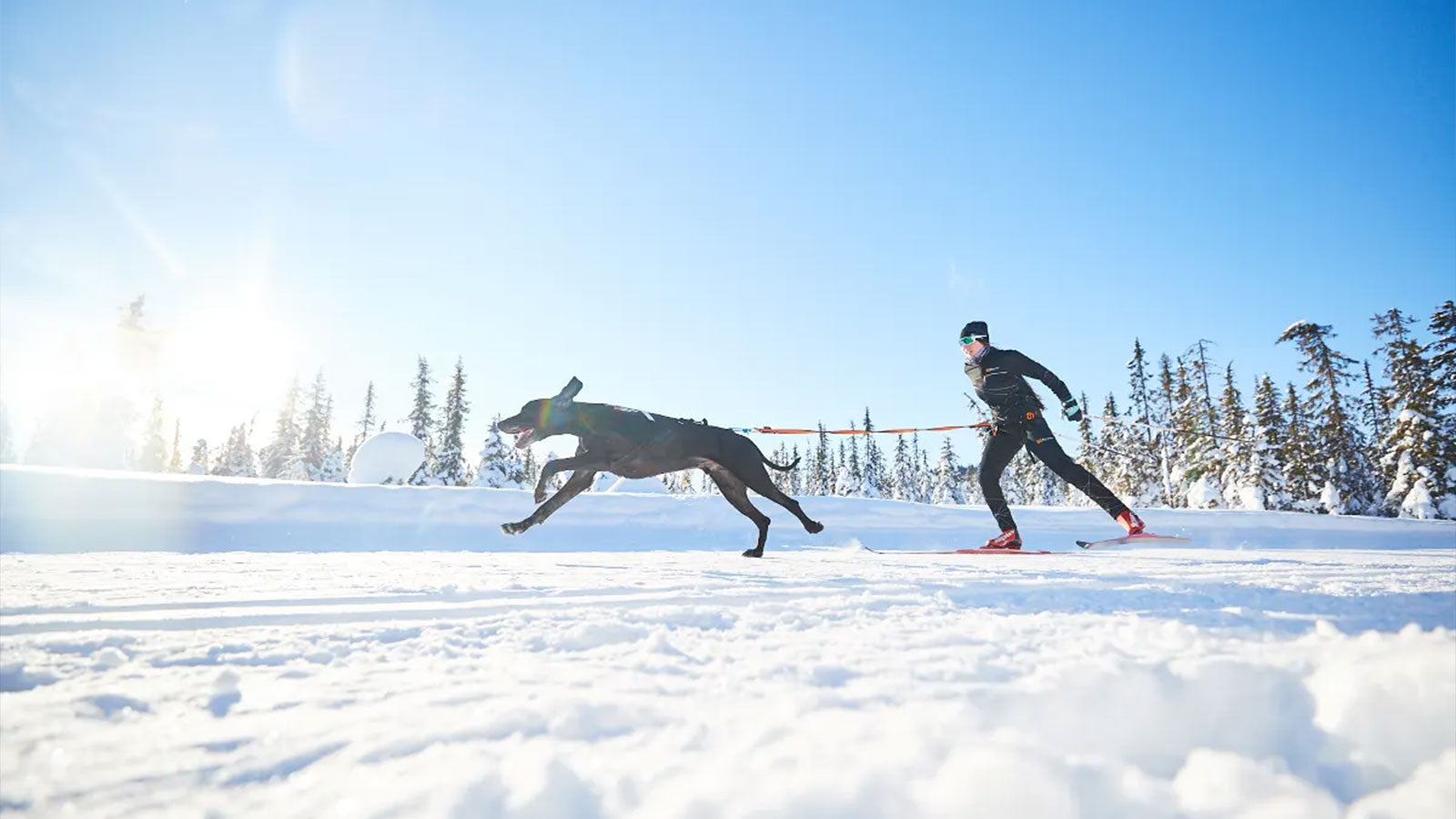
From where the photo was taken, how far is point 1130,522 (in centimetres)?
719

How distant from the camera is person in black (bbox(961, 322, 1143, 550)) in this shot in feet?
22.9

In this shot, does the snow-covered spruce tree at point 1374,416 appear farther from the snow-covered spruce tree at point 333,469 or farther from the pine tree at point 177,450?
the pine tree at point 177,450

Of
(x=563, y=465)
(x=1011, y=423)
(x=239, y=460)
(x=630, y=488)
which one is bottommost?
(x=630, y=488)

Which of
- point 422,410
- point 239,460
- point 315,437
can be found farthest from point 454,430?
point 239,460

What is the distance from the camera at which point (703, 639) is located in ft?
5.92

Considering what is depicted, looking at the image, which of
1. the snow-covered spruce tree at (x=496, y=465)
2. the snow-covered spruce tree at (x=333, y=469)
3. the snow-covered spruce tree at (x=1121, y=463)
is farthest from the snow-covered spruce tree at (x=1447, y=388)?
the snow-covered spruce tree at (x=333, y=469)

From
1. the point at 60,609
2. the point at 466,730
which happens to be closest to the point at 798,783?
the point at 466,730

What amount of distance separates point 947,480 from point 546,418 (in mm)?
78911

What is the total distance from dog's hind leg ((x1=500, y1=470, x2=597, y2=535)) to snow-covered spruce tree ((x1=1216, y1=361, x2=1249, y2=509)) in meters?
35.1

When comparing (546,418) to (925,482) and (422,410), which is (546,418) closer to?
(422,410)

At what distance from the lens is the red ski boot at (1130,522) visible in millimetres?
7164

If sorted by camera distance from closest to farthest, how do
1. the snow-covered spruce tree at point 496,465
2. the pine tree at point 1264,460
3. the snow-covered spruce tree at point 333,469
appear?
the pine tree at point 1264,460 < the snow-covered spruce tree at point 496,465 < the snow-covered spruce tree at point 333,469

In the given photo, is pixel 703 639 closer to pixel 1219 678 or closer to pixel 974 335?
pixel 1219 678

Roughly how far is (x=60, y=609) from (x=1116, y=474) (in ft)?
163
